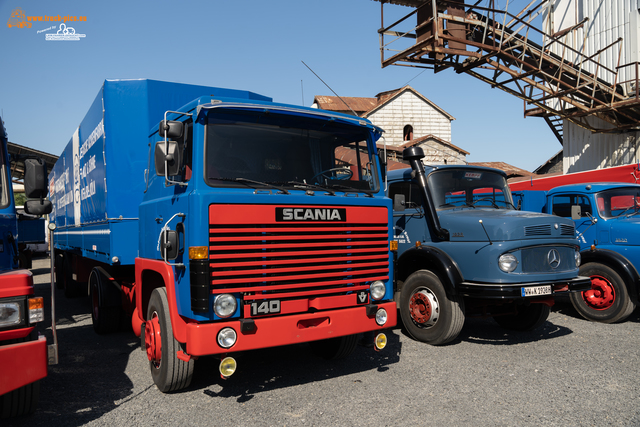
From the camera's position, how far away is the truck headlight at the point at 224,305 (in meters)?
3.74

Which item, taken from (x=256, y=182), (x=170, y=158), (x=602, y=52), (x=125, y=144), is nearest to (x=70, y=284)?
(x=125, y=144)

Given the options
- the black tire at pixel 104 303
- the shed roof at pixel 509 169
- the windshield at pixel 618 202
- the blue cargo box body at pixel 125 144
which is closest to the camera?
the blue cargo box body at pixel 125 144

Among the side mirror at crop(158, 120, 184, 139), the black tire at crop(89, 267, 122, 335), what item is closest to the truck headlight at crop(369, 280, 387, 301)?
the side mirror at crop(158, 120, 184, 139)

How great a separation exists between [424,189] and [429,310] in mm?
1602

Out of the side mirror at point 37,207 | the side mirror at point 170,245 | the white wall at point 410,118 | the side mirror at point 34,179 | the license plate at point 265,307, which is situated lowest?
the license plate at point 265,307

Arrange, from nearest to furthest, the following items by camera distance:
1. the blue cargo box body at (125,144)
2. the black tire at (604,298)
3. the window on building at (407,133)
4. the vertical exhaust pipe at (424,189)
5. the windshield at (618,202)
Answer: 1. the blue cargo box body at (125,144)
2. the vertical exhaust pipe at (424,189)
3. the black tire at (604,298)
4. the windshield at (618,202)
5. the window on building at (407,133)

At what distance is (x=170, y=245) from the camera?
408 cm

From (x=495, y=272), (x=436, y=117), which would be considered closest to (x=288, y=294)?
(x=495, y=272)

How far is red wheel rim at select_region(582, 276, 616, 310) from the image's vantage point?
285 inches

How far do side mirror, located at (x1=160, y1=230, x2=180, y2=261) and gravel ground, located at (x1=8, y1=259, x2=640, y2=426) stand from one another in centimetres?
133

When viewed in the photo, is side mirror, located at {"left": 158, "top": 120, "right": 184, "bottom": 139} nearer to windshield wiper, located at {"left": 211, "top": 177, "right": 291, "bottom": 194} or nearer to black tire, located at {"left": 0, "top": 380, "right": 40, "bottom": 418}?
windshield wiper, located at {"left": 211, "top": 177, "right": 291, "bottom": 194}

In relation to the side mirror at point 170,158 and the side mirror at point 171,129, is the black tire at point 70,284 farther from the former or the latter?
the side mirror at point 171,129

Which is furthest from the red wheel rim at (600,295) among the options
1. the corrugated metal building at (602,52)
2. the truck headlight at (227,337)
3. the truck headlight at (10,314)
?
the corrugated metal building at (602,52)

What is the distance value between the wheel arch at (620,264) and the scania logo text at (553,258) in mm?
2019
